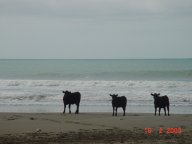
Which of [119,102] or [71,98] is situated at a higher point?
[71,98]

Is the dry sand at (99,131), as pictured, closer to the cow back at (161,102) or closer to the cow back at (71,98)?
the cow back at (161,102)

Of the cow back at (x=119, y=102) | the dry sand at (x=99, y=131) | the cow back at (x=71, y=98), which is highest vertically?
the cow back at (x=71, y=98)

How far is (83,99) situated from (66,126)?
524 inches

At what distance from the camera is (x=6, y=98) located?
27.7 meters

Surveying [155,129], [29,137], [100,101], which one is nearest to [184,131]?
[155,129]

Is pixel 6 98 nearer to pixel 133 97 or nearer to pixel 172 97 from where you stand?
pixel 133 97

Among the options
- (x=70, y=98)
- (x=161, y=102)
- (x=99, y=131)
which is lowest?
(x=99, y=131)
